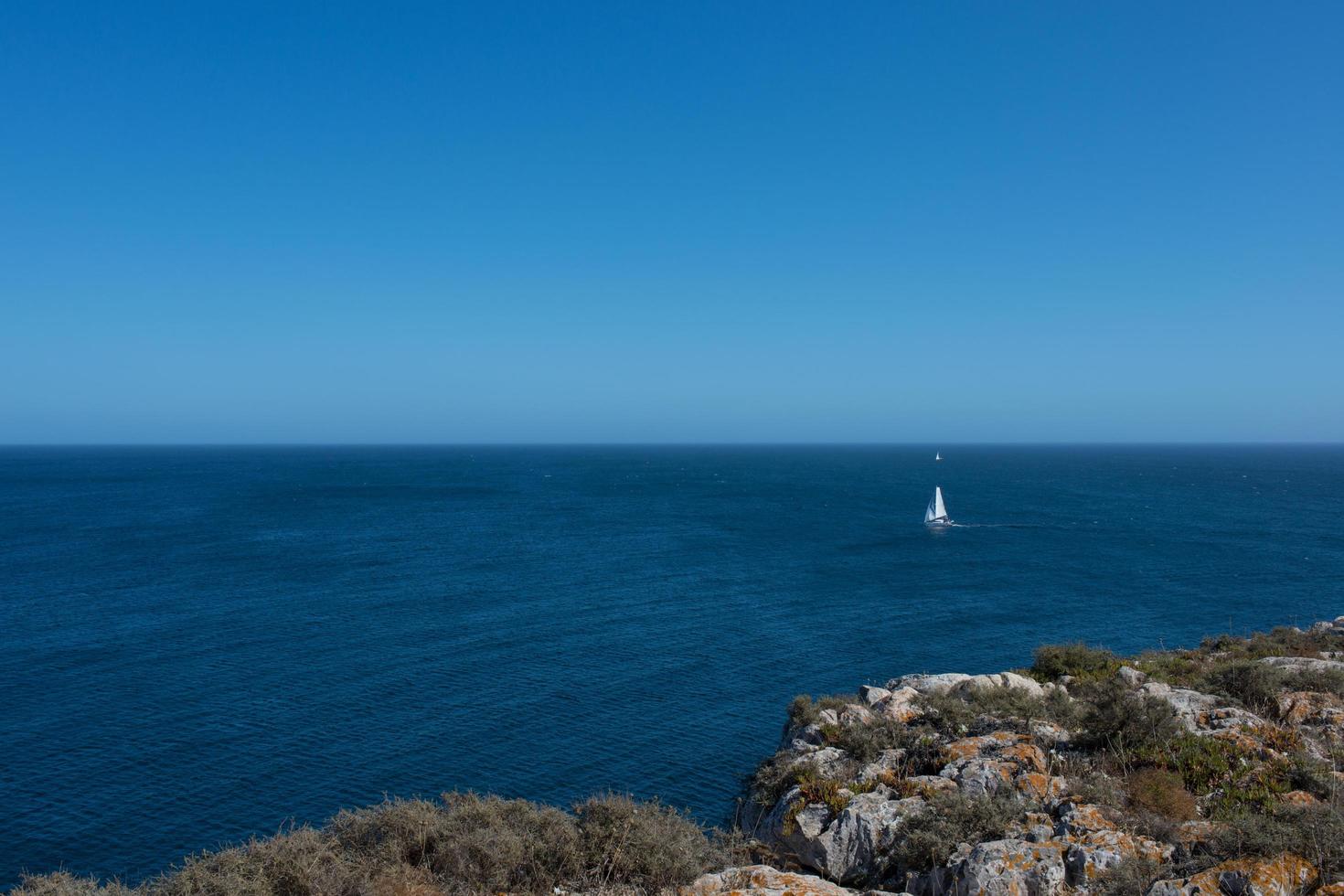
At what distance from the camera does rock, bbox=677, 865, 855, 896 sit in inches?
472

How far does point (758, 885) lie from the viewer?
12.1 meters

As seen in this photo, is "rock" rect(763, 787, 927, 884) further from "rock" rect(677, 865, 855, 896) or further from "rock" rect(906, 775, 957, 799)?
"rock" rect(677, 865, 855, 896)

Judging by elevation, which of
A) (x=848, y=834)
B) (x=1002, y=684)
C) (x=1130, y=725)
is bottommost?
(x=1002, y=684)

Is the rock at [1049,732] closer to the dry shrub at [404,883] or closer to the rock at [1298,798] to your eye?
the rock at [1298,798]

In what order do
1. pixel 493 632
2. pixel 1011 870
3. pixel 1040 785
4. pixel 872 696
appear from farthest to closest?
1. pixel 493 632
2. pixel 872 696
3. pixel 1040 785
4. pixel 1011 870

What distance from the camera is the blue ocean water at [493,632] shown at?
107 ft

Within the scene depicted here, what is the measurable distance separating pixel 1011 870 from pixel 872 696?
519 inches

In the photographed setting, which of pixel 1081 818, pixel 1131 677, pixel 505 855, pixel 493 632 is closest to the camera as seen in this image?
pixel 505 855

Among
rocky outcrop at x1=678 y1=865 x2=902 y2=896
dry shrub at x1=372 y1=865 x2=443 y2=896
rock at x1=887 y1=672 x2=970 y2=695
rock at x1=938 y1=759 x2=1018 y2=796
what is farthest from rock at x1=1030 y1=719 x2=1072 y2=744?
dry shrub at x1=372 y1=865 x2=443 y2=896

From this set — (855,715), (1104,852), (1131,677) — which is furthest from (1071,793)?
(1131,677)

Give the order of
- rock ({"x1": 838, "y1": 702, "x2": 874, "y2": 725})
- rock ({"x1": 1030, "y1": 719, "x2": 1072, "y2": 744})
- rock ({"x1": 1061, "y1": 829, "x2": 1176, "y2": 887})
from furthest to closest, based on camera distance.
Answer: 1. rock ({"x1": 838, "y1": 702, "x2": 874, "y2": 725})
2. rock ({"x1": 1030, "y1": 719, "x2": 1072, "y2": 744})
3. rock ({"x1": 1061, "y1": 829, "x2": 1176, "y2": 887})

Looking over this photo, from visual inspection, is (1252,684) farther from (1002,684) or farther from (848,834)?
(848,834)

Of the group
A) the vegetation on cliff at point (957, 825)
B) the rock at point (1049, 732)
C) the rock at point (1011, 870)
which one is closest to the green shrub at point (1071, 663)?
the vegetation on cliff at point (957, 825)

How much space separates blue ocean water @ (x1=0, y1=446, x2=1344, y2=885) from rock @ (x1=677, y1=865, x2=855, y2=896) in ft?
58.6
